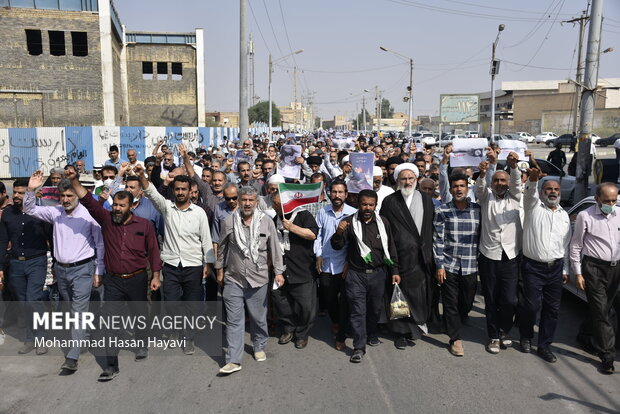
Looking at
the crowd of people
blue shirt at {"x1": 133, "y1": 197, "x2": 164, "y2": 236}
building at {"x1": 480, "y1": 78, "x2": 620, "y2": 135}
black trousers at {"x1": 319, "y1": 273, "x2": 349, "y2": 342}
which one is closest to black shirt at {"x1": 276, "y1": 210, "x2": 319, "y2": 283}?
the crowd of people

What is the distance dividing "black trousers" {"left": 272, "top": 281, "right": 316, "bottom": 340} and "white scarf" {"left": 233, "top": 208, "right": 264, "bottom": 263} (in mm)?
775

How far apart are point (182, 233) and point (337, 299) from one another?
1.86m

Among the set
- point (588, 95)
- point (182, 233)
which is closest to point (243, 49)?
point (588, 95)

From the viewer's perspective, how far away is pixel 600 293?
5391 millimetres

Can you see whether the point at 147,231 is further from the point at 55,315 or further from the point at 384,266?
the point at 384,266

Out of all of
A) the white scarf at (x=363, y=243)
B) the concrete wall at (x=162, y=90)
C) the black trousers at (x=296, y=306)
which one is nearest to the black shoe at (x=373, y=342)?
the black trousers at (x=296, y=306)

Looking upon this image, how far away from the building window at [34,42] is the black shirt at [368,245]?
118 ft

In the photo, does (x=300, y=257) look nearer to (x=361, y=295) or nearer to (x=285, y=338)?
(x=361, y=295)

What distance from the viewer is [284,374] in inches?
205

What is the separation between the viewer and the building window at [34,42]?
3516cm

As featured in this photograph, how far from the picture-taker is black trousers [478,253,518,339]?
568 centimetres

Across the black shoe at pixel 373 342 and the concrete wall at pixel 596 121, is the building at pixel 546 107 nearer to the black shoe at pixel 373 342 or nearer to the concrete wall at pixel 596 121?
the concrete wall at pixel 596 121

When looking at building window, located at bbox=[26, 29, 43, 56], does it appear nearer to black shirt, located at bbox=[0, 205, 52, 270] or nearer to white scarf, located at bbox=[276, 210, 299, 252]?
black shirt, located at bbox=[0, 205, 52, 270]

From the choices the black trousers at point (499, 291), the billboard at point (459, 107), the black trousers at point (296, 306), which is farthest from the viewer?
the billboard at point (459, 107)
